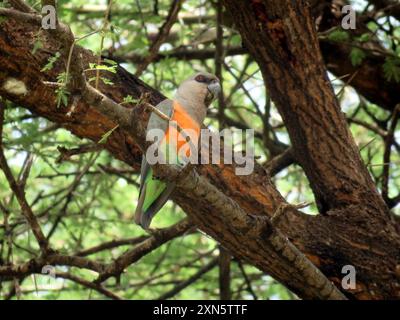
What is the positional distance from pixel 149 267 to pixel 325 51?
2.68 meters

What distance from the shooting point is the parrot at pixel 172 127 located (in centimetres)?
424

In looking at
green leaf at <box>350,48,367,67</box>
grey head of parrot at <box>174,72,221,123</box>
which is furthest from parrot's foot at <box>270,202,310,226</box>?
green leaf at <box>350,48,367,67</box>

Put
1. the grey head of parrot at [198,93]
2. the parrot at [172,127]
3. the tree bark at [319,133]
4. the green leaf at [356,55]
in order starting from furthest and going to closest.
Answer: the green leaf at [356,55] < the grey head of parrot at [198,93] < the tree bark at [319,133] < the parrot at [172,127]

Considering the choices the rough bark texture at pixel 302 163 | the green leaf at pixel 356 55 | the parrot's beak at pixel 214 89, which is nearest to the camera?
the rough bark texture at pixel 302 163

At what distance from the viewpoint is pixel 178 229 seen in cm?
508

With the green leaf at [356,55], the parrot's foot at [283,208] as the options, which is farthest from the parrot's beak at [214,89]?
the parrot's foot at [283,208]

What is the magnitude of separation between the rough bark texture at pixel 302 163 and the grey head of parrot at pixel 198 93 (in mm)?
231

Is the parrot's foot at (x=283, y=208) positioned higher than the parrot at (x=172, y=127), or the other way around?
the parrot at (x=172, y=127)

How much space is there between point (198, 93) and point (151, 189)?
0.94 meters

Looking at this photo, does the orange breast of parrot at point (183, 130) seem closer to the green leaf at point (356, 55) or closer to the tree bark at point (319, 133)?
the tree bark at point (319, 133)

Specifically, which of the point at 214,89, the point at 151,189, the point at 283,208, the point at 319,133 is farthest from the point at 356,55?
the point at 283,208

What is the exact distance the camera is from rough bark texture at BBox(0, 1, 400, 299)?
14.3ft

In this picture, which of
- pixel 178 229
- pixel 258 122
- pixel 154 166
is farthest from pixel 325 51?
pixel 154 166

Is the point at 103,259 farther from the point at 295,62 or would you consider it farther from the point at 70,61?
the point at 70,61
